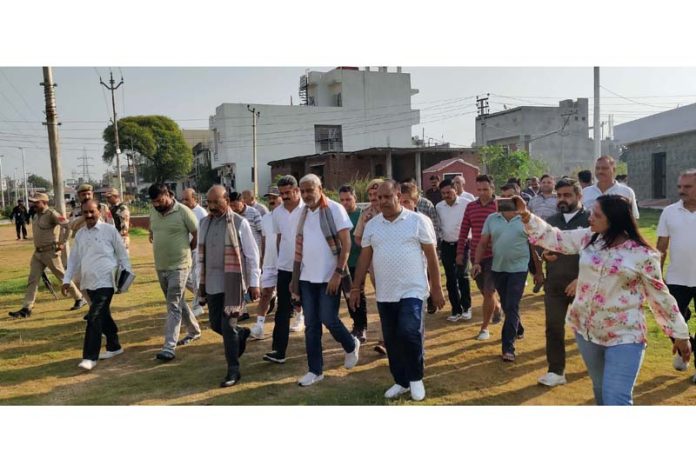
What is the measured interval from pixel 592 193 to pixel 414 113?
1745 inches

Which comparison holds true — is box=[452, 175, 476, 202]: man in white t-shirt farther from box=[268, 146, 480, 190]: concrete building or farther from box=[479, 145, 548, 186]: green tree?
box=[479, 145, 548, 186]: green tree

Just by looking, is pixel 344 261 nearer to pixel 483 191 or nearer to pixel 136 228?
pixel 483 191

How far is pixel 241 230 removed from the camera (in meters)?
5.30

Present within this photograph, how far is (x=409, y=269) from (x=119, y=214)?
614cm

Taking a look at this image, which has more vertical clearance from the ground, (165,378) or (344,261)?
(344,261)

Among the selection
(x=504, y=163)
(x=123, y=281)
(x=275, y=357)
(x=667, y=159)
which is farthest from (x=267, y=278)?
(x=504, y=163)

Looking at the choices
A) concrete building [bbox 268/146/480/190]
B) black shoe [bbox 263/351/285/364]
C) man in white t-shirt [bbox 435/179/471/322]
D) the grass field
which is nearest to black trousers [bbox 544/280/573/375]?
the grass field

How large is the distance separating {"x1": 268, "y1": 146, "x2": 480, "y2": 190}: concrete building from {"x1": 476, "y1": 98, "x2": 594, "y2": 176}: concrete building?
10701 millimetres

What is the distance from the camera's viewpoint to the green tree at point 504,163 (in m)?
32.9

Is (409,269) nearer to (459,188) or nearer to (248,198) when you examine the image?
(459,188)

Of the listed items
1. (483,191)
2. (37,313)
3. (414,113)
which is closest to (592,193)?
(483,191)

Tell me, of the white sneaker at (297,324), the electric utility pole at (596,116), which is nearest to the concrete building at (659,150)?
the electric utility pole at (596,116)

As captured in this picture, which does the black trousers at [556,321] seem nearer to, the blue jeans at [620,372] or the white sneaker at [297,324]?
the blue jeans at [620,372]

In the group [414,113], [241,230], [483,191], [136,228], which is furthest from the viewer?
[414,113]
